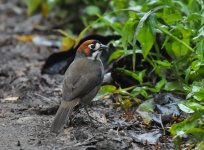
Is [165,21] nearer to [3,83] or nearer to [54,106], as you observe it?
[54,106]

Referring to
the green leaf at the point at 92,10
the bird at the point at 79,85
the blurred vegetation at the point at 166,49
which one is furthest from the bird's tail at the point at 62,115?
the green leaf at the point at 92,10

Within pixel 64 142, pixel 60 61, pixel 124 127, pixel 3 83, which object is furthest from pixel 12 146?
pixel 60 61

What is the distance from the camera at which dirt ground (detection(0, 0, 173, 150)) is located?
470cm

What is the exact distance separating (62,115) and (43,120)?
1.16ft

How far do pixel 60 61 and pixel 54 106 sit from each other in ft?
5.41

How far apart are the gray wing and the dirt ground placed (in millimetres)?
242

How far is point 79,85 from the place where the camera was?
5.36 metres

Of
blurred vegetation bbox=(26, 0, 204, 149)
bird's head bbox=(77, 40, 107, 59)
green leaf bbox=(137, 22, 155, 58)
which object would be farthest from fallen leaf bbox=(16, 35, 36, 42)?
→ green leaf bbox=(137, 22, 155, 58)

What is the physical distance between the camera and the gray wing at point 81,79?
5309mm

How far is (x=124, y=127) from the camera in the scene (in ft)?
16.9

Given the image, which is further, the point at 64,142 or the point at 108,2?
the point at 108,2

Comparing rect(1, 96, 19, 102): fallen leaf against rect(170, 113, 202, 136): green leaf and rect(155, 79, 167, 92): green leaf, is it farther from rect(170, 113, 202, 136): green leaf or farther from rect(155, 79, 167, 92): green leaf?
rect(170, 113, 202, 136): green leaf

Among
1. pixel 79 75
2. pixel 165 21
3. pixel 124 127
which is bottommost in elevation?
pixel 124 127

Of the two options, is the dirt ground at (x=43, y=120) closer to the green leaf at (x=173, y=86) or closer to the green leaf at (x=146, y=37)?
the green leaf at (x=173, y=86)
